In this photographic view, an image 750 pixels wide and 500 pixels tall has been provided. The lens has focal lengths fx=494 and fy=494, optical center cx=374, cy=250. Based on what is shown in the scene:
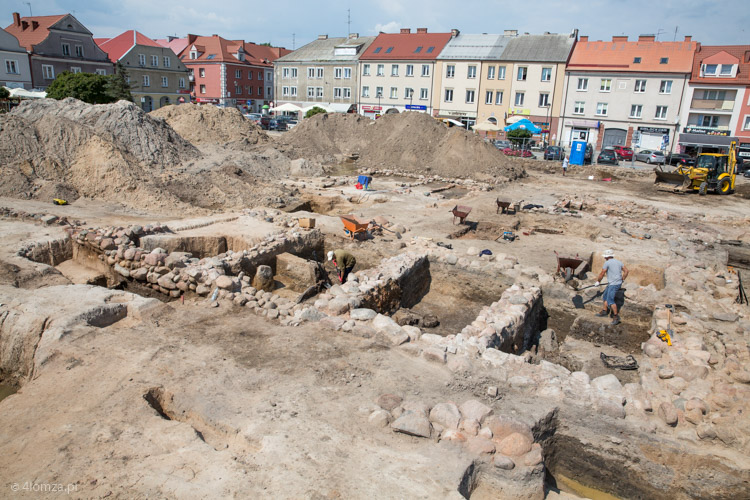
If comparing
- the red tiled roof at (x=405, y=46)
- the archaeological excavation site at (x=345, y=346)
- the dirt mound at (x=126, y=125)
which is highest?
the red tiled roof at (x=405, y=46)

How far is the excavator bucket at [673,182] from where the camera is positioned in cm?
2355

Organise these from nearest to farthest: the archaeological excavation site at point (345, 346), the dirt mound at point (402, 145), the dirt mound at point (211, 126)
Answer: the archaeological excavation site at point (345, 346), the dirt mound at point (402, 145), the dirt mound at point (211, 126)

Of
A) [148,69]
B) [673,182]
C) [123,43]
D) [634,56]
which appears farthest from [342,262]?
[123,43]

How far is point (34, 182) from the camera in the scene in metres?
15.4

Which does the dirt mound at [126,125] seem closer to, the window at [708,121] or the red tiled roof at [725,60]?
the window at [708,121]

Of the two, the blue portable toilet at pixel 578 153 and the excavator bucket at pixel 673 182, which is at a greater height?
the blue portable toilet at pixel 578 153

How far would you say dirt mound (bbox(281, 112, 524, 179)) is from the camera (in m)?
26.7

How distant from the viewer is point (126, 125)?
763 inches

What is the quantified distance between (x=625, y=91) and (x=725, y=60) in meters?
6.67

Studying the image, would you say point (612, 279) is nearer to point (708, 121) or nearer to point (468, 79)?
point (708, 121)

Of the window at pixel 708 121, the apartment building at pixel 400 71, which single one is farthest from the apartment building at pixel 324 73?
Result: the window at pixel 708 121

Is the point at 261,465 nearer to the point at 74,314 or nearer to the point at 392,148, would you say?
the point at 74,314

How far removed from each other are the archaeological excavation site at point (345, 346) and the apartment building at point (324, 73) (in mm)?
35322

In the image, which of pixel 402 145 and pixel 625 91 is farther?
pixel 625 91
